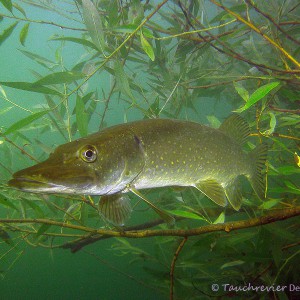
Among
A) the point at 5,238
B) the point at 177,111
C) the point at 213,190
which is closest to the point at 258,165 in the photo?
Result: the point at 213,190

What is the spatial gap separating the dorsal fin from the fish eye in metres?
1.29

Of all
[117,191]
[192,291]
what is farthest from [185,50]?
A: [192,291]

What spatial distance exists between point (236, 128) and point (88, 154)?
144cm

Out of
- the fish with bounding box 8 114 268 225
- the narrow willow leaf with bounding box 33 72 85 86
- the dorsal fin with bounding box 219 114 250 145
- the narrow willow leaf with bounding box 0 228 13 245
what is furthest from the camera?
the narrow willow leaf with bounding box 0 228 13 245

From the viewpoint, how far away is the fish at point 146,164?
1379 millimetres

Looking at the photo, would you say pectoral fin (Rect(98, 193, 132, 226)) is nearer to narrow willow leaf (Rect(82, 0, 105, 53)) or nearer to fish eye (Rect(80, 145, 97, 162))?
fish eye (Rect(80, 145, 97, 162))

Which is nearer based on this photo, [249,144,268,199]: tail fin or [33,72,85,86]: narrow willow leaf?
[33,72,85,86]: narrow willow leaf

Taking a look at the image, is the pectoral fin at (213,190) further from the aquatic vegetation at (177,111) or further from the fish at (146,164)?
the aquatic vegetation at (177,111)

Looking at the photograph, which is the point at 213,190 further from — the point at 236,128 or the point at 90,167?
the point at 90,167

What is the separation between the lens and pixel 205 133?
6.68 feet

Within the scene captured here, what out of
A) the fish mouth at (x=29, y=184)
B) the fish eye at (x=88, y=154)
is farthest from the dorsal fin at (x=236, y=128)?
the fish mouth at (x=29, y=184)

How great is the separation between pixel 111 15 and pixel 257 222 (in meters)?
2.04

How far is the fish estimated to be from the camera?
4.52 feet

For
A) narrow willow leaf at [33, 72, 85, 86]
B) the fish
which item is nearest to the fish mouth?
the fish
